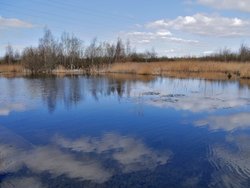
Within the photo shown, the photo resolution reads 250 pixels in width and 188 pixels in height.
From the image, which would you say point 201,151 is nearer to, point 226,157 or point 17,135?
point 226,157

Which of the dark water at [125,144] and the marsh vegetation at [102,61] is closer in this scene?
the dark water at [125,144]

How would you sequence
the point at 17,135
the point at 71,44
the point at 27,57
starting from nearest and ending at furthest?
the point at 17,135
the point at 27,57
the point at 71,44

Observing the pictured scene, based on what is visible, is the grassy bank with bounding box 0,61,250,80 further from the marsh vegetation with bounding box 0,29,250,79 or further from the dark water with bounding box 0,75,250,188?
the dark water with bounding box 0,75,250,188

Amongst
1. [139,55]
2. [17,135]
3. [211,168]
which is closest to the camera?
[211,168]

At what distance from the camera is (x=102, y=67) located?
121 feet

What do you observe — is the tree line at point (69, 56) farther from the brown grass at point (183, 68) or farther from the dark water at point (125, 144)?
the dark water at point (125, 144)

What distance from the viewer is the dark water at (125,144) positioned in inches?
189

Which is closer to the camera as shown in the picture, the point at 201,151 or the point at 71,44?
the point at 201,151

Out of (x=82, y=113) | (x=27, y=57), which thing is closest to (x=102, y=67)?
(x=27, y=57)

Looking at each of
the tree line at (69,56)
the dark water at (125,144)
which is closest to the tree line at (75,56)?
the tree line at (69,56)

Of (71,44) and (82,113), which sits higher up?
(71,44)

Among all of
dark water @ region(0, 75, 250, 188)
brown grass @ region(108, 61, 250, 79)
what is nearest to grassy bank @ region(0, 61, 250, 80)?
brown grass @ region(108, 61, 250, 79)

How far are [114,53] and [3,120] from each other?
126ft

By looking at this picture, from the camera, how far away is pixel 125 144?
21.6 ft
